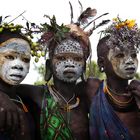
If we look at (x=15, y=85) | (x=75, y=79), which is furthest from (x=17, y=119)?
(x=75, y=79)

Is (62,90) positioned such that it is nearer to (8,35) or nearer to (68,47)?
(68,47)

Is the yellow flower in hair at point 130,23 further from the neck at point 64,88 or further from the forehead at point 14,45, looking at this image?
the forehead at point 14,45

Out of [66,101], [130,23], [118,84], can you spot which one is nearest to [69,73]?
[66,101]

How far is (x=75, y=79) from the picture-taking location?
5066mm

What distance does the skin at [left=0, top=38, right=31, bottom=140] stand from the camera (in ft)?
14.6

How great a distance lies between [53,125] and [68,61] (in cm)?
73

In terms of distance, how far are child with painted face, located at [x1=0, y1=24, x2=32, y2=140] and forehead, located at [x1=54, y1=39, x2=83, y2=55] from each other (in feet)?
1.20

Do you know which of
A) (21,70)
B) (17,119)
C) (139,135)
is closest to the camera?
(17,119)

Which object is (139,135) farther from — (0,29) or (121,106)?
(0,29)

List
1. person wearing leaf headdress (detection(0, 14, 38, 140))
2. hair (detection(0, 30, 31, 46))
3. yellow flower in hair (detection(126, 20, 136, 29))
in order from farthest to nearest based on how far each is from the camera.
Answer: yellow flower in hair (detection(126, 20, 136, 29)), hair (detection(0, 30, 31, 46)), person wearing leaf headdress (detection(0, 14, 38, 140))

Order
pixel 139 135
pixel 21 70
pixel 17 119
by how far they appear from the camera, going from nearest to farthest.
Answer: pixel 17 119 < pixel 21 70 < pixel 139 135

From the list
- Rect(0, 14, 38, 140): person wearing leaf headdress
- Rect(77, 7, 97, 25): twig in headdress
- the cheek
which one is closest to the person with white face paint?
Rect(77, 7, 97, 25): twig in headdress

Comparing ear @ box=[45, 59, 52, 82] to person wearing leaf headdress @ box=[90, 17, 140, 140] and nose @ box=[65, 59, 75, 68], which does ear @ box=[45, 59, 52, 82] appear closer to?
nose @ box=[65, 59, 75, 68]

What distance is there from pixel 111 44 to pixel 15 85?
120 cm
